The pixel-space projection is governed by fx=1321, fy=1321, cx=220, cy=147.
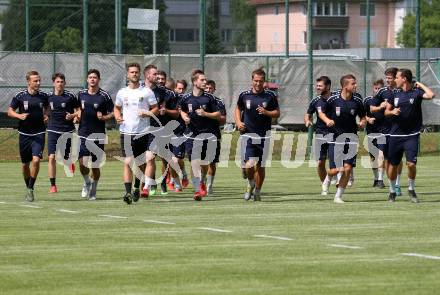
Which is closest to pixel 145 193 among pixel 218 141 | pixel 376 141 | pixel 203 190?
pixel 203 190

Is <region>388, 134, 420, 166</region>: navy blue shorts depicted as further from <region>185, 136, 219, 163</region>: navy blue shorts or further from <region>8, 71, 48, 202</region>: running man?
<region>8, 71, 48, 202</region>: running man

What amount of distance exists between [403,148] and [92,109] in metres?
5.31

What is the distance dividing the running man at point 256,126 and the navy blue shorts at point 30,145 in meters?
3.36

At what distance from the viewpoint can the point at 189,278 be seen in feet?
40.6

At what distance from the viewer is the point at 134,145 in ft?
70.3

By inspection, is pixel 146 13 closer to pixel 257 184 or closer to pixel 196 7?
pixel 257 184

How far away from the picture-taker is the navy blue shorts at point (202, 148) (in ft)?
74.8

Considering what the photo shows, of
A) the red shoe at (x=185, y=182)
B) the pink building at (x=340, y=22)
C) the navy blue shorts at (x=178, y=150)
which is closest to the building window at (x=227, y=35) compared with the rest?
the pink building at (x=340, y=22)

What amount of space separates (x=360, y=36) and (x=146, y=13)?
95907 millimetres

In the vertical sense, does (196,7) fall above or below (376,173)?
above

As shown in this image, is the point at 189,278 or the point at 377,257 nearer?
the point at 189,278

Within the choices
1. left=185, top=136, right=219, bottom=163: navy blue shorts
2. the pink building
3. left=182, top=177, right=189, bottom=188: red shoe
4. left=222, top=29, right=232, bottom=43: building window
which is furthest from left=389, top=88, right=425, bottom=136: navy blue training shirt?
left=222, top=29, right=232, bottom=43: building window

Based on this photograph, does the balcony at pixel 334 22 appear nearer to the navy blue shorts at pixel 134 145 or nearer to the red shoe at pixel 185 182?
the red shoe at pixel 185 182

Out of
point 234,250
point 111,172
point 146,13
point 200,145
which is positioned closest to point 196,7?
point 146,13
